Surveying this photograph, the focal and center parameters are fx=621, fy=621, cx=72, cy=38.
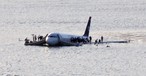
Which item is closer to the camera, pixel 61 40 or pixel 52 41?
pixel 52 41

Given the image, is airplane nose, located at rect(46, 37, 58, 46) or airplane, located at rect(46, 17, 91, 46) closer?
airplane nose, located at rect(46, 37, 58, 46)

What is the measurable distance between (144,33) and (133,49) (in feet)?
99.2

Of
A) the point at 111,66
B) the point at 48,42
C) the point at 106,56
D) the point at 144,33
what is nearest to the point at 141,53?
the point at 106,56

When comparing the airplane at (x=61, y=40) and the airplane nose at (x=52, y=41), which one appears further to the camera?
the airplane at (x=61, y=40)

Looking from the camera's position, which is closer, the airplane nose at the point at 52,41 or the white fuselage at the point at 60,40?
the airplane nose at the point at 52,41

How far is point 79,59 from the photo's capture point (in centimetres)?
9338

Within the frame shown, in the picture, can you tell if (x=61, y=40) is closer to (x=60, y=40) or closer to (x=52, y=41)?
(x=60, y=40)

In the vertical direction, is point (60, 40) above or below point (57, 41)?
above

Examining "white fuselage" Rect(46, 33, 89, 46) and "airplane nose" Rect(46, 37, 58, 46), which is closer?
"airplane nose" Rect(46, 37, 58, 46)

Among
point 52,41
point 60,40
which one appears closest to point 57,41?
point 60,40

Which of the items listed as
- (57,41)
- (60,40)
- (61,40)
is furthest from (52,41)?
(61,40)

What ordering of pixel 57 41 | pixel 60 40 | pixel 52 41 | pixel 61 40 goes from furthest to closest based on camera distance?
1. pixel 61 40
2. pixel 60 40
3. pixel 57 41
4. pixel 52 41

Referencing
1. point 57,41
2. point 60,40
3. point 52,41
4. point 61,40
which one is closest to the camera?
point 52,41

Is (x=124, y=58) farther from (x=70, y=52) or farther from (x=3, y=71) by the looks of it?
(x=3, y=71)
